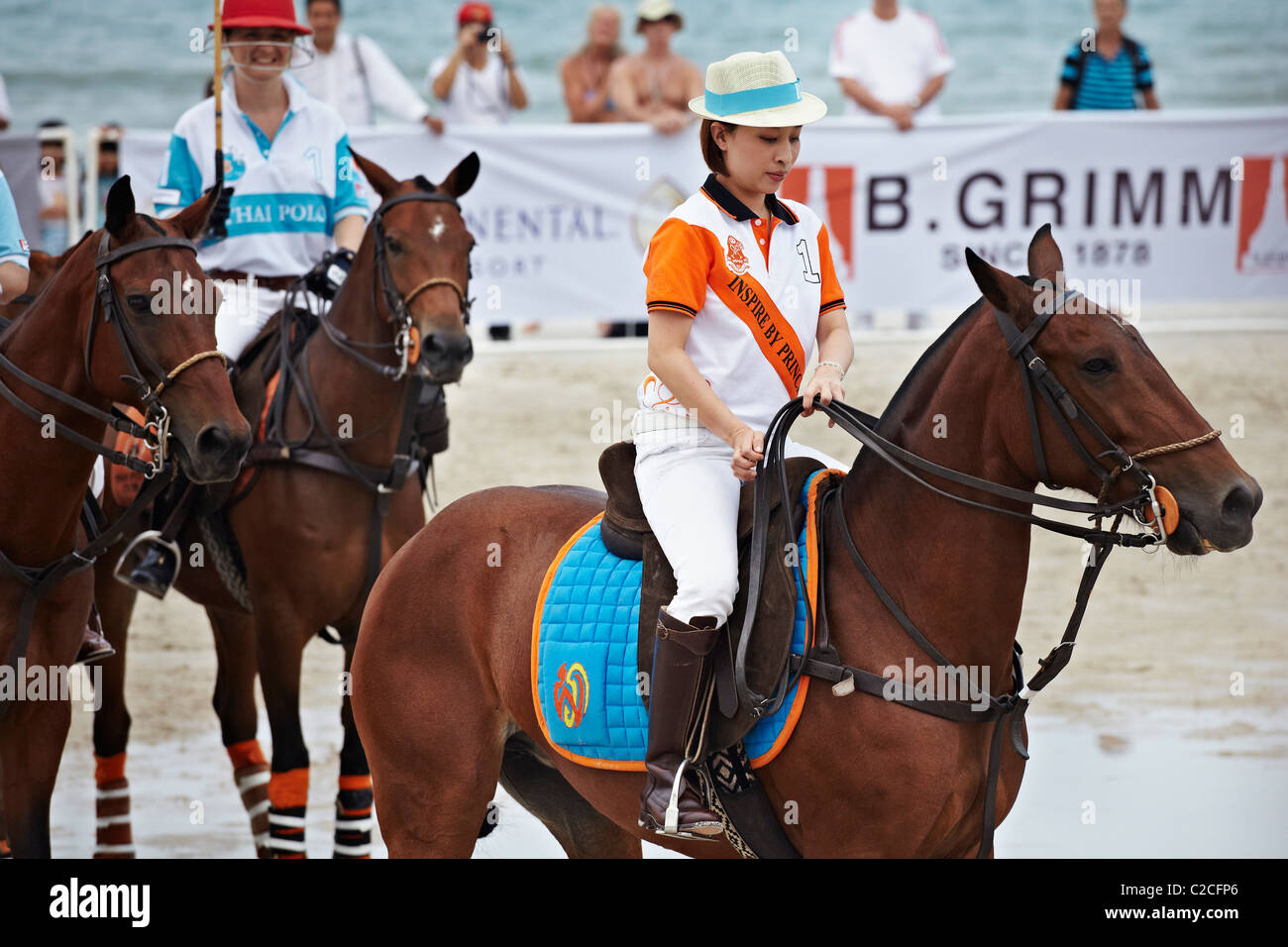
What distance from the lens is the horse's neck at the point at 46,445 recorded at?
500cm

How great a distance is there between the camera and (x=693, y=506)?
4.02 meters

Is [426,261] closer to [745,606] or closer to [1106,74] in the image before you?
[745,606]

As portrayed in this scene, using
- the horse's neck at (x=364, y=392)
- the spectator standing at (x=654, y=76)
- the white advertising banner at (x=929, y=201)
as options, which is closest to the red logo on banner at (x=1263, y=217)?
the white advertising banner at (x=929, y=201)

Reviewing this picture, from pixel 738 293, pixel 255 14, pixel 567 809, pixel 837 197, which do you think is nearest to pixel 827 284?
pixel 738 293

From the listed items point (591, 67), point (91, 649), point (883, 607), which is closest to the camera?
point (883, 607)

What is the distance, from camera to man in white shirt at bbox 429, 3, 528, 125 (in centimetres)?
1362

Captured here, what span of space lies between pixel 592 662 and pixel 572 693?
10 cm

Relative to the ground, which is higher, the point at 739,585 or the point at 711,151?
the point at 711,151
